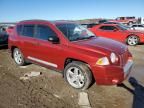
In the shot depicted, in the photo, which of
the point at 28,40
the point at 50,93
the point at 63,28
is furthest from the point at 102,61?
the point at 28,40

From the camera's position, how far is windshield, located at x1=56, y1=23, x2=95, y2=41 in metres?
6.20

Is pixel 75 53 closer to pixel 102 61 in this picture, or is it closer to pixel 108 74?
pixel 102 61

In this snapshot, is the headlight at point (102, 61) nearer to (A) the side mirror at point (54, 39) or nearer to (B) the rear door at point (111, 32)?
(A) the side mirror at point (54, 39)

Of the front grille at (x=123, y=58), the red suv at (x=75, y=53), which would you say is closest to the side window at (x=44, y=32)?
the red suv at (x=75, y=53)

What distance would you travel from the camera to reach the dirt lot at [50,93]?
482 centimetres

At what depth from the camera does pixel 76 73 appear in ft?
18.9

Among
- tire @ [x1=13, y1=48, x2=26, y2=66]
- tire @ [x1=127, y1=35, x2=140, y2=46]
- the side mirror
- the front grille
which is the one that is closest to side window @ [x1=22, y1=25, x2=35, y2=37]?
tire @ [x1=13, y1=48, x2=26, y2=66]

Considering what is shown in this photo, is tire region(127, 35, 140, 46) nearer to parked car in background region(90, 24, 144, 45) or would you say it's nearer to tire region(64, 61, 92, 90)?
parked car in background region(90, 24, 144, 45)

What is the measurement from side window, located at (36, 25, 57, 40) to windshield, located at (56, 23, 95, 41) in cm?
27

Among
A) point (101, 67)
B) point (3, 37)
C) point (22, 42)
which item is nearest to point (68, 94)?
point (101, 67)

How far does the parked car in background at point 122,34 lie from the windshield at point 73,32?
8.02 metres

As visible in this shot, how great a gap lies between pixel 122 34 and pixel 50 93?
10042 millimetres

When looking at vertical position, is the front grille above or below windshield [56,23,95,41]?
below

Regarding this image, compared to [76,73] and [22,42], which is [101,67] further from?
[22,42]
